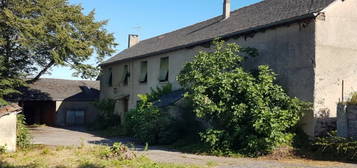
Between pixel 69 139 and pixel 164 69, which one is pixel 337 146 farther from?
pixel 69 139

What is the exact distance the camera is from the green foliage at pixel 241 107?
12578 mm

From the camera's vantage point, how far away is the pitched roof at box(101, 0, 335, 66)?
14109 millimetres

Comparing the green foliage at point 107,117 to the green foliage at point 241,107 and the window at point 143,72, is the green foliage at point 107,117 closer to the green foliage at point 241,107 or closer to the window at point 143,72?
the window at point 143,72

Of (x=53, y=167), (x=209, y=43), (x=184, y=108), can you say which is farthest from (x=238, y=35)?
(x=53, y=167)

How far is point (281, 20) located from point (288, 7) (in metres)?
1.68

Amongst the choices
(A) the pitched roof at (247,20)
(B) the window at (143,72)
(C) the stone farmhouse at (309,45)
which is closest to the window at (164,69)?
(A) the pitched roof at (247,20)


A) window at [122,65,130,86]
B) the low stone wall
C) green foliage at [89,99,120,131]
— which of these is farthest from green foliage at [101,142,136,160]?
window at [122,65,130,86]

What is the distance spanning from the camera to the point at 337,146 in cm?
1186

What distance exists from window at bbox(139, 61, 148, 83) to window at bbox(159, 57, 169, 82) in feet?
6.53

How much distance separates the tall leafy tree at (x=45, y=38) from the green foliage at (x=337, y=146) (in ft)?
52.2

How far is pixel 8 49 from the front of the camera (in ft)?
78.0

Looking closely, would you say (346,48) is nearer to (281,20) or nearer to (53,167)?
(281,20)

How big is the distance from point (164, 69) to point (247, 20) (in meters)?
6.47

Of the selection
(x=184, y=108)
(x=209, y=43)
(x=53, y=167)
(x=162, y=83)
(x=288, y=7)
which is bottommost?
(x=53, y=167)
